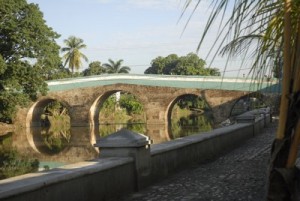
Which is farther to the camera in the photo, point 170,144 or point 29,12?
point 29,12

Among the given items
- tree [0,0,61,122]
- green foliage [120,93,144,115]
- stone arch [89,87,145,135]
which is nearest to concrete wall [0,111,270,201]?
tree [0,0,61,122]

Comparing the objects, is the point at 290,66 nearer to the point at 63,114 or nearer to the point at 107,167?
the point at 107,167

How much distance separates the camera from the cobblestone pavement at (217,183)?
16.5 ft

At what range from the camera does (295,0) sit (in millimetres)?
1667

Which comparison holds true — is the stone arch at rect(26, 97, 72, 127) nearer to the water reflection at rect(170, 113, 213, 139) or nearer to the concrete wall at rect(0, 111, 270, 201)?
the water reflection at rect(170, 113, 213, 139)

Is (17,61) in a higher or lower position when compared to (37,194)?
higher

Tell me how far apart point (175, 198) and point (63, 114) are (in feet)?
122

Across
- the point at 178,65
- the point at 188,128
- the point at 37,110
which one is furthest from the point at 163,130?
the point at 178,65

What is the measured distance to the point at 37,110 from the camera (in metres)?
37.1

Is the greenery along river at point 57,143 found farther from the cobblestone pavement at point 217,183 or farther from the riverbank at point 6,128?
the cobblestone pavement at point 217,183

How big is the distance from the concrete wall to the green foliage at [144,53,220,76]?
46319 millimetres

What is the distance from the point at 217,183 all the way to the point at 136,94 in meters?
29.0

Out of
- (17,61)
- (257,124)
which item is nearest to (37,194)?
(257,124)

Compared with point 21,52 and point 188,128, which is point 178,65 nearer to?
point 188,128
